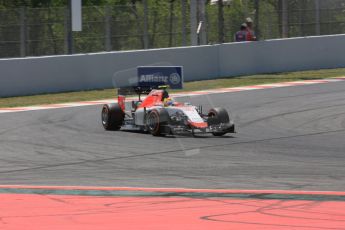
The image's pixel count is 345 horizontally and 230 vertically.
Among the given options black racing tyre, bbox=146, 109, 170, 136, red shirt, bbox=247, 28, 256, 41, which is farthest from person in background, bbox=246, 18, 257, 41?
black racing tyre, bbox=146, 109, 170, 136

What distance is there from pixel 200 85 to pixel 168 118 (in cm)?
985

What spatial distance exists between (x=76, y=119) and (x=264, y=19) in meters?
12.5

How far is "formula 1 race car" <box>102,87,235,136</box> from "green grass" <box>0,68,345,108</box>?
5.78 m

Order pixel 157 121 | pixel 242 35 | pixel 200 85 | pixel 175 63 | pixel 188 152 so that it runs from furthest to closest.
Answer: pixel 242 35 < pixel 175 63 < pixel 200 85 < pixel 157 121 < pixel 188 152

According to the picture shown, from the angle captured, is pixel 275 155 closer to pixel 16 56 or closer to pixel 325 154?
pixel 325 154

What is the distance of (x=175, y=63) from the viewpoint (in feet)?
83.1

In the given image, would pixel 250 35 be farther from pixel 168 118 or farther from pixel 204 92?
pixel 168 118

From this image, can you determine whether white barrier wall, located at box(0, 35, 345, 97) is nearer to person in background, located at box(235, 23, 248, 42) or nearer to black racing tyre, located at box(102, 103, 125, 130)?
person in background, located at box(235, 23, 248, 42)

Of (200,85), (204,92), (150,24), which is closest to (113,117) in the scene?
(204,92)

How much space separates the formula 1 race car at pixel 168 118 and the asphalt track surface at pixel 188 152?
16 centimetres

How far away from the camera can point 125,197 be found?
8953mm

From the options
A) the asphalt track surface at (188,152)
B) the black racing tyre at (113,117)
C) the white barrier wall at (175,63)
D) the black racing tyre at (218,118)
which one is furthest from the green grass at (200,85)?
the black racing tyre at (218,118)

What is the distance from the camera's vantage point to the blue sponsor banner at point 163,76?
1544 centimetres

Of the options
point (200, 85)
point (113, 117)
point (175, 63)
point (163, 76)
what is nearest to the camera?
point (163, 76)
